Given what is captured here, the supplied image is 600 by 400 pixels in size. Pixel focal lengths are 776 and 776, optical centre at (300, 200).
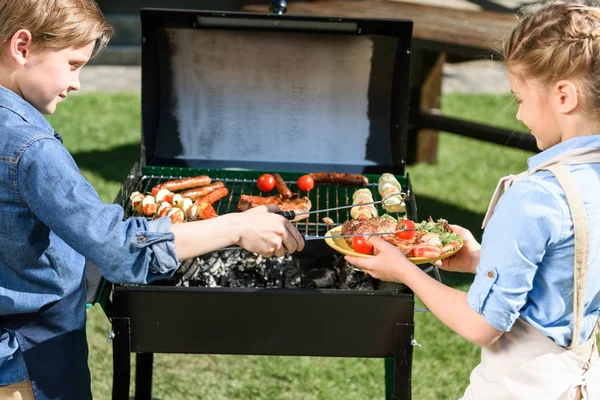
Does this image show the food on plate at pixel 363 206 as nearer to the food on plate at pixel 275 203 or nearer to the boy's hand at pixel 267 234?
the food on plate at pixel 275 203

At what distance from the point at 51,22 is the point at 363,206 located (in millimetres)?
1468

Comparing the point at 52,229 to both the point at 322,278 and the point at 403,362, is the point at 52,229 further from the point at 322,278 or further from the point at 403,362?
the point at 322,278

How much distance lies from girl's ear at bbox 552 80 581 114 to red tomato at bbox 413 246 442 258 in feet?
2.16

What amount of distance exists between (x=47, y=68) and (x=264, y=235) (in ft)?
2.44

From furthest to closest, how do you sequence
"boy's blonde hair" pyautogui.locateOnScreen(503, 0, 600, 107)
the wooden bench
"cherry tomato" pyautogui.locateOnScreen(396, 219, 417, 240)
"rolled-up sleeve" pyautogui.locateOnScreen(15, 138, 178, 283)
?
the wooden bench, "cherry tomato" pyautogui.locateOnScreen(396, 219, 417, 240), "rolled-up sleeve" pyautogui.locateOnScreen(15, 138, 178, 283), "boy's blonde hair" pyautogui.locateOnScreen(503, 0, 600, 107)

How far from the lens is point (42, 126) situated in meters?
1.91

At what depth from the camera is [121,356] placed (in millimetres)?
2365

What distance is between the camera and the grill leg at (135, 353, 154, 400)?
10.6ft

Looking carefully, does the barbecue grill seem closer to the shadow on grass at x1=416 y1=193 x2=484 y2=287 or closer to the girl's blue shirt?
the girl's blue shirt

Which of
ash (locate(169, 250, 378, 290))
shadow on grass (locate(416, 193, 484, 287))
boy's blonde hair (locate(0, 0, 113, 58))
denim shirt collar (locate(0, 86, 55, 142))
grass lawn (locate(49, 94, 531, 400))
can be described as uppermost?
boy's blonde hair (locate(0, 0, 113, 58))

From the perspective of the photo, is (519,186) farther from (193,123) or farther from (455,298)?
(193,123)

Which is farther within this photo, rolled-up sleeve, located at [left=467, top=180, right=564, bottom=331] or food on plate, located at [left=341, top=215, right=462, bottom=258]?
food on plate, located at [left=341, top=215, right=462, bottom=258]

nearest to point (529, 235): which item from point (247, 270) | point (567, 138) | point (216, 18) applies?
point (567, 138)

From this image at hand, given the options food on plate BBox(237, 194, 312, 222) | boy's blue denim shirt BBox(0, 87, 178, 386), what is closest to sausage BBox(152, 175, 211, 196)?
food on plate BBox(237, 194, 312, 222)
